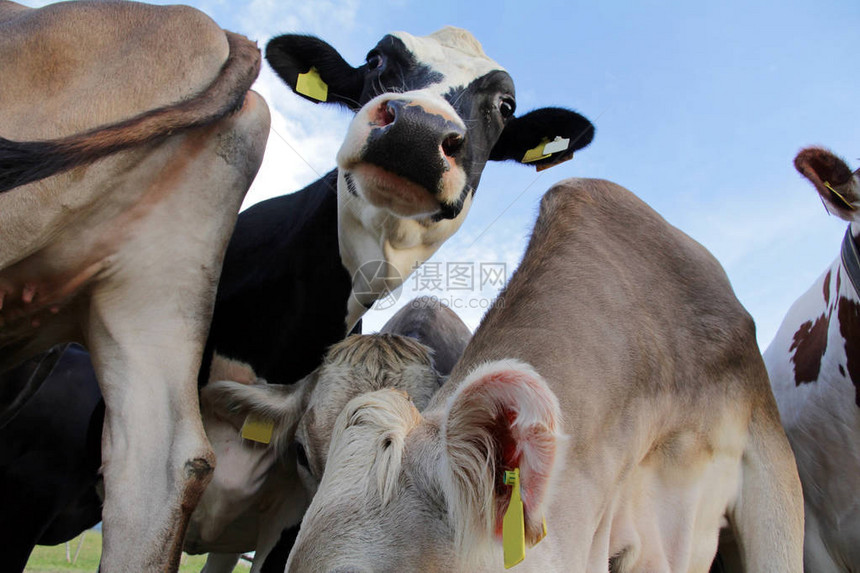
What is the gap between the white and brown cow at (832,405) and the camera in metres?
4.15

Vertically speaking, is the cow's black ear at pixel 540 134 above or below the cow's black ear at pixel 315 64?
above

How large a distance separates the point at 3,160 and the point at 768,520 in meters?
2.98

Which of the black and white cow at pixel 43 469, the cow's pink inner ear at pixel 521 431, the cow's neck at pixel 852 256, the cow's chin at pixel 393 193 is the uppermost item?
the cow's neck at pixel 852 256

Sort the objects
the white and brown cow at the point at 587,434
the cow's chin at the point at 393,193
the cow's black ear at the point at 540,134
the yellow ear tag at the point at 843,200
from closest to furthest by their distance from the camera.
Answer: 1. the white and brown cow at the point at 587,434
2. the cow's chin at the point at 393,193
3. the yellow ear tag at the point at 843,200
4. the cow's black ear at the point at 540,134

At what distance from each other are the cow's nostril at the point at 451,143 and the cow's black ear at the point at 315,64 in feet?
4.48

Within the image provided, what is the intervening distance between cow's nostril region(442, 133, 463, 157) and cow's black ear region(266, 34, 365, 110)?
1.36 m

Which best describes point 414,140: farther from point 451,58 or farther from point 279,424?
point 279,424

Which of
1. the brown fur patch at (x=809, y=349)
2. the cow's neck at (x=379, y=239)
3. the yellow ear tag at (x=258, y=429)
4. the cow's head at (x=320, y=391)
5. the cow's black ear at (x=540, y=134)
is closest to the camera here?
the cow's head at (x=320, y=391)

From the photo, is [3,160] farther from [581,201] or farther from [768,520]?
[768,520]

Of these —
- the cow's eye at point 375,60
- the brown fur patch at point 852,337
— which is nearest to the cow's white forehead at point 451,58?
the cow's eye at point 375,60

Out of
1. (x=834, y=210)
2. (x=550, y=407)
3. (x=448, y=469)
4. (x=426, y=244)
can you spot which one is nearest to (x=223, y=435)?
(x=426, y=244)

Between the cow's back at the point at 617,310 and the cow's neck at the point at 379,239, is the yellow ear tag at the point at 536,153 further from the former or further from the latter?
the cow's back at the point at 617,310

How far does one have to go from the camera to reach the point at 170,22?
112 inches

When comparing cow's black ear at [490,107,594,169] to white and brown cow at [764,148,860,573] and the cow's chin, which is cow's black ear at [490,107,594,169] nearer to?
white and brown cow at [764,148,860,573]
